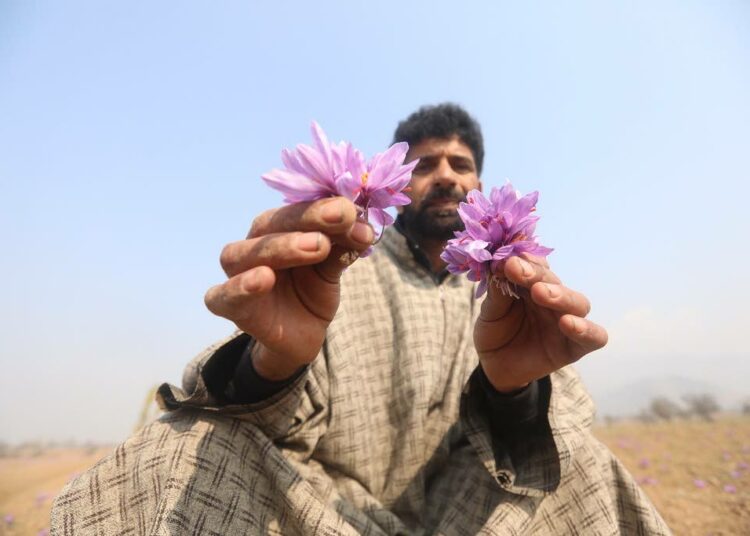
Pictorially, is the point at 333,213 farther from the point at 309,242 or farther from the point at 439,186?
the point at 439,186

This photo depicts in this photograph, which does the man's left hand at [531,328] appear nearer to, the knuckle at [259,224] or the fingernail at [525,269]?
the fingernail at [525,269]

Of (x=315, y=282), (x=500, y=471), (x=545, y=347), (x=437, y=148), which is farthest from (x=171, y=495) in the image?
(x=437, y=148)

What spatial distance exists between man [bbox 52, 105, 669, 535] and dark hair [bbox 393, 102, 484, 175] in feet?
4.39

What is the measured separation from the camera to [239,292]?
3.44 feet

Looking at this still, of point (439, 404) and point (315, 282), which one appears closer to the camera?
point (315, 282)

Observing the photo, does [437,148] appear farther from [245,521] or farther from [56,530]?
[56,530]

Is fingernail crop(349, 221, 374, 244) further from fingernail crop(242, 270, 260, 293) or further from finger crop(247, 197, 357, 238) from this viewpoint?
fingernail crop(242, 270, 260, 293)

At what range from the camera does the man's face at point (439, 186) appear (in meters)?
2.81

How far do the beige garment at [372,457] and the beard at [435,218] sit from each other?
423 millimetres

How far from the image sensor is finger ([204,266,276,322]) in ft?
3.39

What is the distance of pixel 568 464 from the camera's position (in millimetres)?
1566

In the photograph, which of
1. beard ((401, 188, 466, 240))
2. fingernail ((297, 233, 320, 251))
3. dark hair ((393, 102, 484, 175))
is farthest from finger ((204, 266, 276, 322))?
dark hair ((393, 102, 484, 175))

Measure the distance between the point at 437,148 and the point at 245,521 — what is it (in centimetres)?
256

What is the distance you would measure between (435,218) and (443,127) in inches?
35.4
